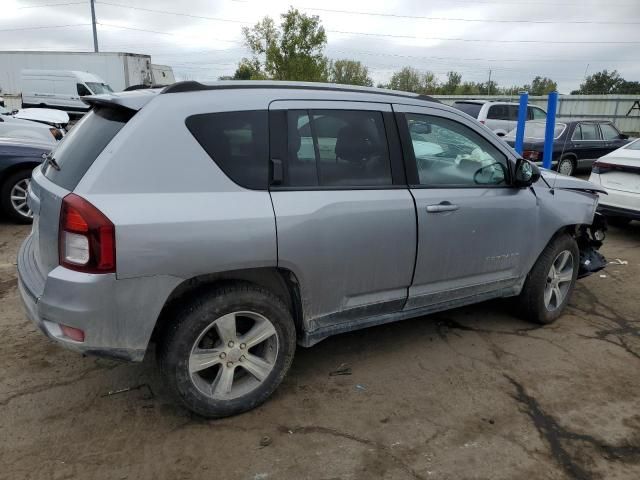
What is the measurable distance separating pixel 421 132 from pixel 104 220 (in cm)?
209

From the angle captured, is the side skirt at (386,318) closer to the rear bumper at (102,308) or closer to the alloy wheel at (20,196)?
the rear bumper at (102,308)

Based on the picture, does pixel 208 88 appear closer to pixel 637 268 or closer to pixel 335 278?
pixel 335 278

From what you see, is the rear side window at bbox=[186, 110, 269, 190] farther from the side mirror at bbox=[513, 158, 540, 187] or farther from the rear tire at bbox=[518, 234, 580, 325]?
the rear tire at bbox=[518, 234, 580, 325]

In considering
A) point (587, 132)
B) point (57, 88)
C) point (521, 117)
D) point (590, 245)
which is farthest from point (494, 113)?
point (57, 88)

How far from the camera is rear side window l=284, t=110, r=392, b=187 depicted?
115 inches

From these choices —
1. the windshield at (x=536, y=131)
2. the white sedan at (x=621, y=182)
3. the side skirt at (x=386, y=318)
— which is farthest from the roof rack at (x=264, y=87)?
the windshield at (x=536, y=131)

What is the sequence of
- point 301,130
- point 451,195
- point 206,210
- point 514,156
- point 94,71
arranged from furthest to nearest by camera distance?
point 94,71 < point 514,156 < point 451,195 < point 301,130 < point 206,210

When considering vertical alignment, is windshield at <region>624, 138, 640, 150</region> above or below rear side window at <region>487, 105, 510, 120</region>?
below

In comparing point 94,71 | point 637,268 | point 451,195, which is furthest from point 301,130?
point 94,71

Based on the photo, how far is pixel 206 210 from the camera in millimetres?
2561

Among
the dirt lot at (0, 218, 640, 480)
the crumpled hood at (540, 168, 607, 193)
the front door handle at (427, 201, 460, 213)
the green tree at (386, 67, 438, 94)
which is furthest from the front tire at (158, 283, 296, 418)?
the green tree at (386, 67, 438, 94)

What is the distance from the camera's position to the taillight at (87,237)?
234 cm

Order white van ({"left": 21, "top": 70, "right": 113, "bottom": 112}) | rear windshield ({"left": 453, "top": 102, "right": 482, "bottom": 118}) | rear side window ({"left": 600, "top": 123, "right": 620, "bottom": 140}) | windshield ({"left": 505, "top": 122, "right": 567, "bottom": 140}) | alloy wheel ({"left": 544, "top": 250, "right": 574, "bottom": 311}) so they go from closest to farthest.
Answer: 1. alloy wheel ({"left": 544, "top": 250, "right": 574, "bottom": 311})
2. windshield ({"left": 505, "top": 122, "right": 567, "bottom": 140})
3. rear side window ({"left": 600, "top": 123, "right": 620, "bottom": 140})
4. rear windshield ({"left": 453, "top": 102, "right": 482, "bottom": 118})
5. white van ({"left": 21, "top": 70, "right": 113, "bottom": 112})

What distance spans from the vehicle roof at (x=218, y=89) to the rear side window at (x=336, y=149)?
0.59ft
